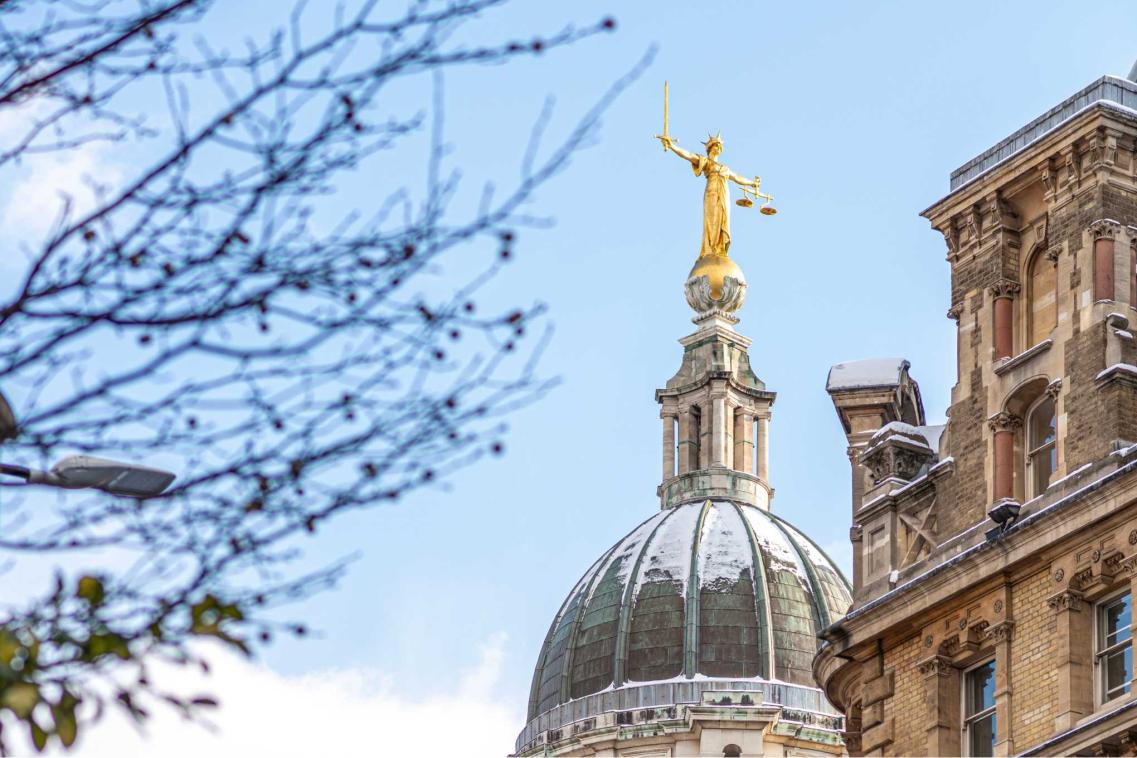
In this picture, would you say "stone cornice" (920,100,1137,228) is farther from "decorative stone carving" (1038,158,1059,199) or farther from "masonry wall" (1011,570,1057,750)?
"masonry wall" (1011,570,1057,750)

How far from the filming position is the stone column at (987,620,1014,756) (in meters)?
38.5

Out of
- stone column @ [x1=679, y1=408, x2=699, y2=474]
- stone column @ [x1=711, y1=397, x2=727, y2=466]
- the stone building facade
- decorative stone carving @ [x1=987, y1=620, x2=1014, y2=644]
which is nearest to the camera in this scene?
the stone building facade

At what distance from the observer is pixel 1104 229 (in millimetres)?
40000

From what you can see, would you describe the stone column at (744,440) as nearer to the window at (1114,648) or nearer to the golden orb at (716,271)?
the golden orb at (716,271)

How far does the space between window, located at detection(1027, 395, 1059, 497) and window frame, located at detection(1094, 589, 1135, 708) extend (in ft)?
6.91

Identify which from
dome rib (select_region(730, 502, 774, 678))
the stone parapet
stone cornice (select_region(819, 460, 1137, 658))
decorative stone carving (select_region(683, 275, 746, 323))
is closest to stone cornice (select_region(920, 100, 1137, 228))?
stone cornice (select_region(819, 460, 1137, 658))

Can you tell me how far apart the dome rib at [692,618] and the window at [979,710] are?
145 feet

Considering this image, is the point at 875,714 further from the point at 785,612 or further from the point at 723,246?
the point at 723,246

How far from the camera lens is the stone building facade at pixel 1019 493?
37.7 meters

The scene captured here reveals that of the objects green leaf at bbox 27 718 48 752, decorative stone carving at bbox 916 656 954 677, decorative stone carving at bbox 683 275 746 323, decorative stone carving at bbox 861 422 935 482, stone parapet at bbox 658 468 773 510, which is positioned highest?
decorative stone carving at bbox 683 275 746 323

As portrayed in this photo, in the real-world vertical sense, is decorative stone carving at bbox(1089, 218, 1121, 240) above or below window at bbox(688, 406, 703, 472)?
below

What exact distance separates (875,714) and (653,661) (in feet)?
141

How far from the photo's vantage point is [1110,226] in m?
40.1

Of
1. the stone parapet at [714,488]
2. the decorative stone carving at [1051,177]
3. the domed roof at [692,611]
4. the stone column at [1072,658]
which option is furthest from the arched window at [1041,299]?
the stone parapet at [714,488]
